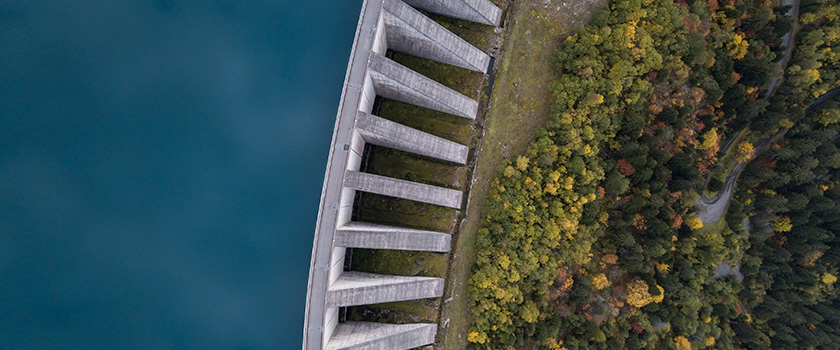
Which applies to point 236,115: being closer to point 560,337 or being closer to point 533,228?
point 533,228

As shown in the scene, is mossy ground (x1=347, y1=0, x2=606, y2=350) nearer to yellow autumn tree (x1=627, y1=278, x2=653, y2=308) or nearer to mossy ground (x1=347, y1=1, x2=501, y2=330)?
mossy ground (x1=347, y1=1, x2=501, y2=330)

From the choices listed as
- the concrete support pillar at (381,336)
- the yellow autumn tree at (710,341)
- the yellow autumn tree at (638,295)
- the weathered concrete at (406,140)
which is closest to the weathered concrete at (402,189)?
the weathered concrete at (406,140)

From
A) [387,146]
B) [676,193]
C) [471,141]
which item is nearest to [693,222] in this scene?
[676,193]

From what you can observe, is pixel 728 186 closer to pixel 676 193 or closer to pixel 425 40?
pixel 676 193

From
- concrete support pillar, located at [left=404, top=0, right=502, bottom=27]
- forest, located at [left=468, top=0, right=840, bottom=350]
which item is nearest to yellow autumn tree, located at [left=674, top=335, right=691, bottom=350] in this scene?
forest, located at [left=468, top=0, right=840, bottom=350]

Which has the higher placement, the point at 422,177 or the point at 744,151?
the point at 744,151
